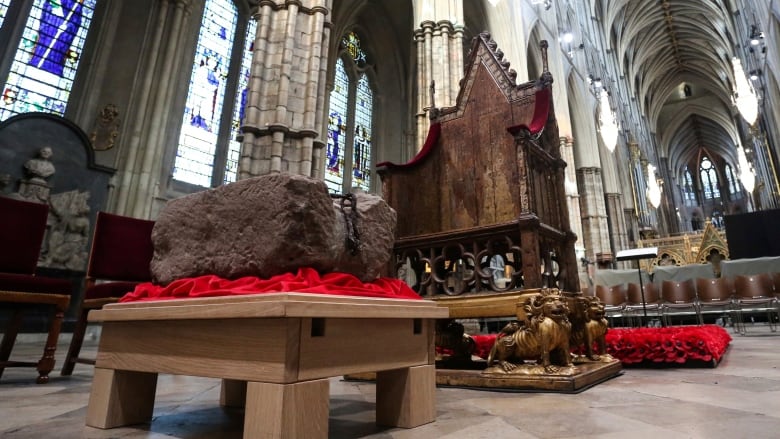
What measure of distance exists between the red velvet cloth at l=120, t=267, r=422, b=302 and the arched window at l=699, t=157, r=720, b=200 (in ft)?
162

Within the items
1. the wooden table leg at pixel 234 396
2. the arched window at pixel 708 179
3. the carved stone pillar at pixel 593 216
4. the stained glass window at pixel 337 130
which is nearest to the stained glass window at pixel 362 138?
the stained glass window at pixel 337 130

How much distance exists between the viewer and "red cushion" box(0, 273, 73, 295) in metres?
2.19

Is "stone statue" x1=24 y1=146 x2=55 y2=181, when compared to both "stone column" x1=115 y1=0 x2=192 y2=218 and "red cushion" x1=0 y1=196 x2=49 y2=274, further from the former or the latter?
"red cushion" x1=0 y1=196 x2=49 y2=274

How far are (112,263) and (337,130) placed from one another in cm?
1124

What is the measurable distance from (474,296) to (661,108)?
137 ft

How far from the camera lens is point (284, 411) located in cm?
92

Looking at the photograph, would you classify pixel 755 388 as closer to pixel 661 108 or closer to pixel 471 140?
pixel 471 140

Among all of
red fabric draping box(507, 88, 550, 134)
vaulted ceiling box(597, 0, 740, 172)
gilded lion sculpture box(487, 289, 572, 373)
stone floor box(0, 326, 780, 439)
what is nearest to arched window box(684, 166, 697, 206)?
vaulted ceiling box(597, 0, 740, 172)

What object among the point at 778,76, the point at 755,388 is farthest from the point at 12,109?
the point at 778,76

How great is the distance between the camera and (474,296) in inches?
95.8

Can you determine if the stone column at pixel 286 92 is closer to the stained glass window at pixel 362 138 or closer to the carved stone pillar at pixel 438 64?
the carved stone pillar at pixel 438 64

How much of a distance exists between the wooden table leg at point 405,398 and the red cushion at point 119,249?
7.12 feet

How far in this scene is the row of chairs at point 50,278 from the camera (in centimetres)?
233

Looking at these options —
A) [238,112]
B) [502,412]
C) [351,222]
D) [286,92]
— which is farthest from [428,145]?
[238,112]
